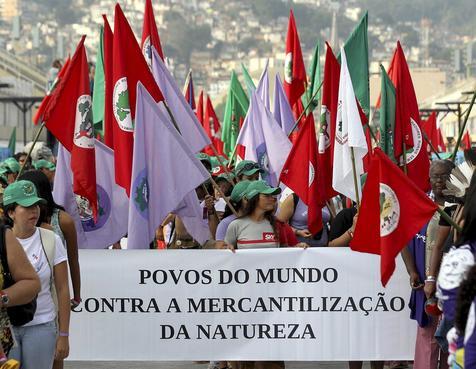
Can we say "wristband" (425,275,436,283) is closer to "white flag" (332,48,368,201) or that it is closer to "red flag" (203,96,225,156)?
"white flag" (332,48,368,201)

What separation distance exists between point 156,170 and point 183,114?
139 cm

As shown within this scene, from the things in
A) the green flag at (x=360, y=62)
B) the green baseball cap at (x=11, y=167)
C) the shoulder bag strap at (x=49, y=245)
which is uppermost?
the green flag at (x=360, y=62)

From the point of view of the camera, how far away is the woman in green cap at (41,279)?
283 inches

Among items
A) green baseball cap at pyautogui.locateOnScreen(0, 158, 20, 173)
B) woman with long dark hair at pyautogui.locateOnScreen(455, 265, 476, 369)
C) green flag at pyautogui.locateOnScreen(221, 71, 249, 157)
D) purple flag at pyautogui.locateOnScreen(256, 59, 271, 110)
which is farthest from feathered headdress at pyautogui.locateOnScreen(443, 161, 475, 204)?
green flag at pyautogui.locateOnScreen(221, 71, 249, 157)

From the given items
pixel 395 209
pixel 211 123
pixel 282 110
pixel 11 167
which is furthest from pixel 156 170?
pixel 211 123

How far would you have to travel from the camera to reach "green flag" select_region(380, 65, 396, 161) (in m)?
11.5

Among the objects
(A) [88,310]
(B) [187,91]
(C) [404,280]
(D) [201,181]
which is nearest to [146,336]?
(A) [88,310]

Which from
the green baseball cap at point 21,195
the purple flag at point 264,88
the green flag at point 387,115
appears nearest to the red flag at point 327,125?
the green flag at point 387,115

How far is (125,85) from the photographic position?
10.3 metres

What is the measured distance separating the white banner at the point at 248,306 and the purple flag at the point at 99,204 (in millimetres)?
894

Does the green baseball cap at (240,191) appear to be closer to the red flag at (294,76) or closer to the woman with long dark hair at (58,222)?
the woman with long dark hair at (58,222)

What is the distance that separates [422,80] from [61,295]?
157 m

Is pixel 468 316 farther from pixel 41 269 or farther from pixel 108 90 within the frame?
pixel 108 90

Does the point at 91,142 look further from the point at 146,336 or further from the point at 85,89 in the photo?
the point at 146,336
